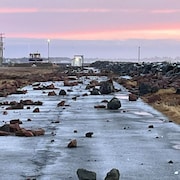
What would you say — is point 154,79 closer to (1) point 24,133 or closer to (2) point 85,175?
(1) point 24,133

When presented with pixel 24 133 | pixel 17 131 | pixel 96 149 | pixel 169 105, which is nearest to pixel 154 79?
pixel 169 105

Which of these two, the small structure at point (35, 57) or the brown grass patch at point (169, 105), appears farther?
the small structure at point (35, 57)

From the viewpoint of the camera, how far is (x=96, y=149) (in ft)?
48.8

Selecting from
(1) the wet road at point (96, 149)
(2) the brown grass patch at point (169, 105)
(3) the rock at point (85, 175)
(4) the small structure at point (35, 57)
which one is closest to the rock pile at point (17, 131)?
(1) the wet road at point (96, 149)

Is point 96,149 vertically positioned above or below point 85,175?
below

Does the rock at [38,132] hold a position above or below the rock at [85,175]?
below

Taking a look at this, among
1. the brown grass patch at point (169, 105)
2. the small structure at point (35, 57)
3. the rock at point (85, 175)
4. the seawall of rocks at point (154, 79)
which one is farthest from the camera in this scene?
the small structure at point (35, 57)

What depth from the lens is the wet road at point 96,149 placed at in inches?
465

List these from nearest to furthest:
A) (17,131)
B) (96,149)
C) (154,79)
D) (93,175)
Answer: (93,175)
(96,149)
(17,131)
(154,79)

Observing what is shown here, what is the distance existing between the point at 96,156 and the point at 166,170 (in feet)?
7.34

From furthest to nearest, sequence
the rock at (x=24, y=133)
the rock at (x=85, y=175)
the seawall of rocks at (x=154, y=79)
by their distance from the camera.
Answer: the seawall of rocks at (x=154, y=79) → the rock at (x=24, y=133) → the rock at (x=85, y=175)

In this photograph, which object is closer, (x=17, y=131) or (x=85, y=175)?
(x=85, y=175)

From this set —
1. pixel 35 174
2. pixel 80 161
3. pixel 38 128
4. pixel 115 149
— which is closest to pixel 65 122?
pixel 38 128

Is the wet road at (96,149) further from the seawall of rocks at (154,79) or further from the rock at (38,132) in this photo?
the seawall of rocks at (154,79)
